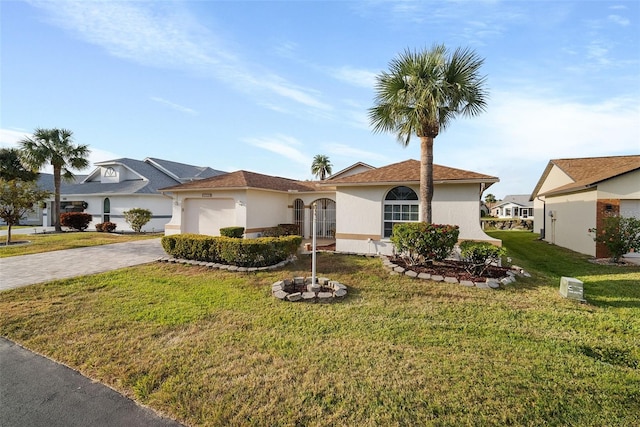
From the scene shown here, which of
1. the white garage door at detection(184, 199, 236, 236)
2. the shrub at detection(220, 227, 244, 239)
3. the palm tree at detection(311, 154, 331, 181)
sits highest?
the palm tree at detection(311, 154, 331, 181)

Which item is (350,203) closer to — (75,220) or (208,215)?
(208,215)

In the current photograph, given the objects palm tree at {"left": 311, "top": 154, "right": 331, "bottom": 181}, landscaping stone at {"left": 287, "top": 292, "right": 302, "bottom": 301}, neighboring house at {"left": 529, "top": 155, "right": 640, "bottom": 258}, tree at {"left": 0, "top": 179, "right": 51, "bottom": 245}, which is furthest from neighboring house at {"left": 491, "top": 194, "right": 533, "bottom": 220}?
tree at {"left": 0, "top": 179, "right": 51, "bottom": 245}

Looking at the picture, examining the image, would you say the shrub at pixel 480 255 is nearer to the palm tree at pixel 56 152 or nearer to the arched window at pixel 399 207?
the arched window at pixel 399 207

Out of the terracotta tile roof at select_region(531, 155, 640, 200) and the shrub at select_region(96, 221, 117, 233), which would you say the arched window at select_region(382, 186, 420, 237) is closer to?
the terracotta tile roof at select_region(531, 155, 640, 200)

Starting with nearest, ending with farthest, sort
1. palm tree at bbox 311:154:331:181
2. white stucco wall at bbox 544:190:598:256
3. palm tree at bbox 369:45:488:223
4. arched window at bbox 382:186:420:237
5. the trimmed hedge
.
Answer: palm tree at bbox 369:45:488:223 → the trimmed hedge → arched window at bbox 382:186:420:237 → white stucco wall at bbox 544:190:598:256 → palm tree at bbox 311:154:331:181

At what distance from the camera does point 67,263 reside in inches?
414

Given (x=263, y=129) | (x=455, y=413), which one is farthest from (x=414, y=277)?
(x=263, y=129)

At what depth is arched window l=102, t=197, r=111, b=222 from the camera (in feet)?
80.1

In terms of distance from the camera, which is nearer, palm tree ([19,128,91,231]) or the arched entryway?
the arched entryway

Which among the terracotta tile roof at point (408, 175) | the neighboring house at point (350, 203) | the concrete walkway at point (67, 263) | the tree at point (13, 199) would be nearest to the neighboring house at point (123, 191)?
the tree at point (13, 199)

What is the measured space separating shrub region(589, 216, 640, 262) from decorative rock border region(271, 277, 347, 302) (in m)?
12.1

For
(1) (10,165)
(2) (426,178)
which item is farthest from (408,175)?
(1) (10,165)

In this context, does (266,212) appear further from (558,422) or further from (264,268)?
(558,422)

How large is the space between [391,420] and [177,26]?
1074 centimetres
